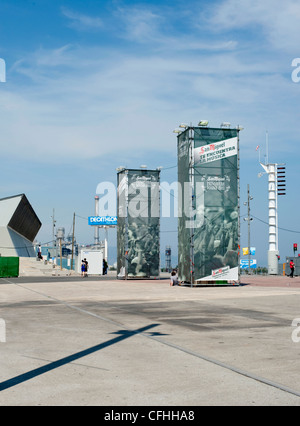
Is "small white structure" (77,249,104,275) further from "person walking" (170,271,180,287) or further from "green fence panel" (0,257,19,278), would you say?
"person walking" (170,271,180,287)

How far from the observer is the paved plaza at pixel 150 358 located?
5820 mm

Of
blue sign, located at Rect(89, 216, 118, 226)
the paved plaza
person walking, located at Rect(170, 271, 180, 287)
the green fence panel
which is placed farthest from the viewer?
blue sign, located at Rect(89, 216, 118, 226)

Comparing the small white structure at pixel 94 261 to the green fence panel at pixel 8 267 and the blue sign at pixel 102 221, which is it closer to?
the green fence panel at pixel 8 267

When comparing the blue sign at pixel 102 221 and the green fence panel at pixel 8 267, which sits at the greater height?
the blue sign at pixel 102 221

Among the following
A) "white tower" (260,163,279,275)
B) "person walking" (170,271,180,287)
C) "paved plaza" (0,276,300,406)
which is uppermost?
"white tower" (260,163,279,275)

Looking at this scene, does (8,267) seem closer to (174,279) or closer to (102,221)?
(174,279)

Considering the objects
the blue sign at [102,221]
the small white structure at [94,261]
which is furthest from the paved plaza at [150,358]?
the blue sign at [102,221]

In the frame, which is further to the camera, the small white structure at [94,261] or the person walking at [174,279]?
the small white structure at [94,261]

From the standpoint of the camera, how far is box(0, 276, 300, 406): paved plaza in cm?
582

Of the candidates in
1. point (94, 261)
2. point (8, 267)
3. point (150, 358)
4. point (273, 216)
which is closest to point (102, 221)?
point (273, 216)

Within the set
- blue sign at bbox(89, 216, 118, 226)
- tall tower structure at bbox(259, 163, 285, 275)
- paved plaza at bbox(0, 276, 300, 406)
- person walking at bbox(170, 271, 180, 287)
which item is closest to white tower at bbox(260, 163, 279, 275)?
tall tower structure at bbox(259, 163, 285, 275)

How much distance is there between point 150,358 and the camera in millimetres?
8133
